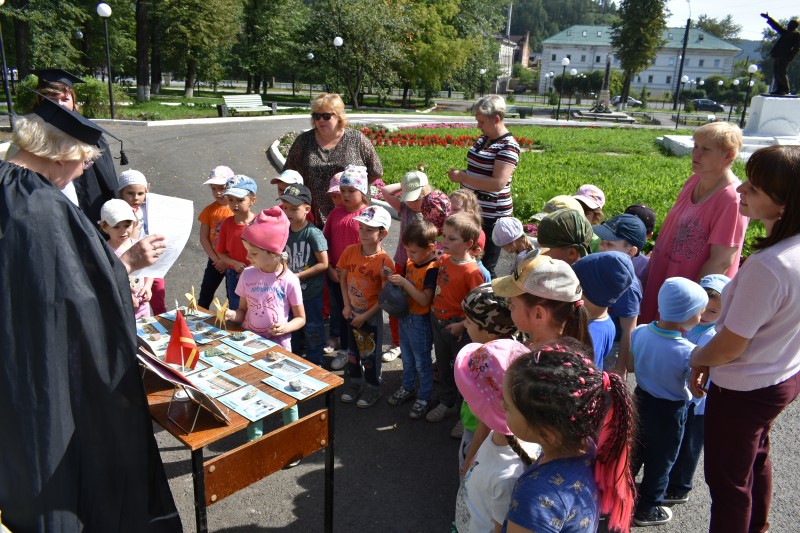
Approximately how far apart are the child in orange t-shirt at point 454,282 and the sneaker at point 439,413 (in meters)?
0.33

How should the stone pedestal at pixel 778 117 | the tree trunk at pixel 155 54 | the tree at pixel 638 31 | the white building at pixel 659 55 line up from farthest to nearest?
the white building at pixel 659 55 < the tree at pixel 638 31 < the tree trunk at pixel 155 54 < the stone pedestal at pixel 778 117

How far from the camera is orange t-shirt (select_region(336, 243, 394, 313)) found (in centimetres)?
404

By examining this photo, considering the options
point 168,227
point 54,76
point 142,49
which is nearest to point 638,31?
point 142,49

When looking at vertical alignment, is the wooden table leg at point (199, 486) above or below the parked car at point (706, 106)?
below

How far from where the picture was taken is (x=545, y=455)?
179 cm

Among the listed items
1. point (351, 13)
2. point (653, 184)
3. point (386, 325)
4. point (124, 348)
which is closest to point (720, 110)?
point (351, 13)

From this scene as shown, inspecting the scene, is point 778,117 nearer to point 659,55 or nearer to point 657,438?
point 657,438

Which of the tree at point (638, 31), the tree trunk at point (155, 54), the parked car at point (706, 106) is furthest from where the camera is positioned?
the tree at point (638, 31)

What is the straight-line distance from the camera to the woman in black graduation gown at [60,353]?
1920 millimetres

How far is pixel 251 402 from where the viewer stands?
8.00 feet

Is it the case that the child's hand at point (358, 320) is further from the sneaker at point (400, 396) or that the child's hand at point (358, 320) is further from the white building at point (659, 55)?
the white building at point (659, 55)

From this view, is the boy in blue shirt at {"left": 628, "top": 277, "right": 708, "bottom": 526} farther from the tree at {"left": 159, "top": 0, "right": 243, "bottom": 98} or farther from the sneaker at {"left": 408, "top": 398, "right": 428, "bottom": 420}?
the tree at {"left": 159, "top": 0, "right": 243, "bottom": 98}

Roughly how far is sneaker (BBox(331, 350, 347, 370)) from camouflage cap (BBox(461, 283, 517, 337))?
79.8 inches

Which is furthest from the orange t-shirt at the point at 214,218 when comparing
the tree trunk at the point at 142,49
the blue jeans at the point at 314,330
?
the tree trunk at the point at 142,49
